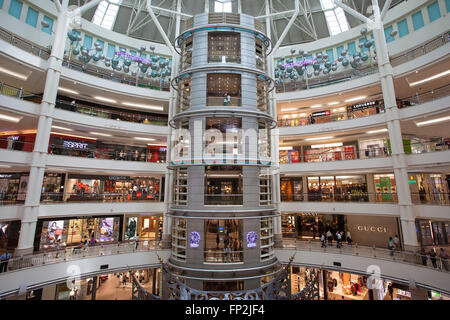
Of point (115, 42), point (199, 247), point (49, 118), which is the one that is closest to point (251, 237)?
point (199, 247)

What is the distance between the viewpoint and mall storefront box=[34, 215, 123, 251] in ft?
70.9

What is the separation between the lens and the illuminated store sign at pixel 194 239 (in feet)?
53.8

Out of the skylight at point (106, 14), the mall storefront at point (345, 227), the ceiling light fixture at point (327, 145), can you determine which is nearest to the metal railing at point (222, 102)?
the ceiling light fixture at point (327, 145)

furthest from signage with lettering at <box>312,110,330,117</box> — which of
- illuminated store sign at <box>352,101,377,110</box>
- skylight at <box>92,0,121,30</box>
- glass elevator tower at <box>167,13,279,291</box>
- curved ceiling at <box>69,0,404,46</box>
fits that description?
skylight at <box>92,0,121,30</box>

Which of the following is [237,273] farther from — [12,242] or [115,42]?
[115,42]

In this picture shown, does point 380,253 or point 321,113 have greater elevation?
point 321,113

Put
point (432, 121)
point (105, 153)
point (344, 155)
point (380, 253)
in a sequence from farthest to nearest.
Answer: point (344, 155) → point (105, 153) → point (432, 121) → point (380, 253)

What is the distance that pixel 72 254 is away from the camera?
17656mm

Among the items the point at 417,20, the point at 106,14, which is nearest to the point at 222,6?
the point at 106,14

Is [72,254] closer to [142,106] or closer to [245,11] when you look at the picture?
[142,106]

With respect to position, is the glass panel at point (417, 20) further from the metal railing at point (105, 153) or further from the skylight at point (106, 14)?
the skylight at point (106, 14)

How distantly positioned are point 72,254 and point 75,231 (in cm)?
679

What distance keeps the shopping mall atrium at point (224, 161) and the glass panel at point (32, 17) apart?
0.53 feet

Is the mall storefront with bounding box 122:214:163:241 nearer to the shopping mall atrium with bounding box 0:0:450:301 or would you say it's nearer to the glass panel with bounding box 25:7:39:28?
the shopping mall atrium with bounding box 0:0:450:301
